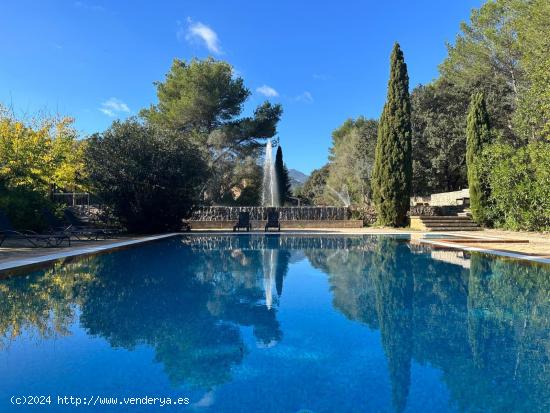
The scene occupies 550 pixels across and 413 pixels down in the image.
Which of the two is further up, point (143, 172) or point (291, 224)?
point (143, 172)

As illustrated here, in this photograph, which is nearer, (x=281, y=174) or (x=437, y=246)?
(x=437, y=246)

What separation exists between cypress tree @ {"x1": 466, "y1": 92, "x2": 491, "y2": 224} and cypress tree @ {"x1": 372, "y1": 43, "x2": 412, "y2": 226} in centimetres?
281

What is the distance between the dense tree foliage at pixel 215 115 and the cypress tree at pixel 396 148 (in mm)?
12216

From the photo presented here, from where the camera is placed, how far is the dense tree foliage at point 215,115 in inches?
1065

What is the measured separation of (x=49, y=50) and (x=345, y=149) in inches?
919

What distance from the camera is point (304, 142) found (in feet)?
128

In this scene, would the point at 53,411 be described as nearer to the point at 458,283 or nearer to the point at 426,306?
the point at 426,306

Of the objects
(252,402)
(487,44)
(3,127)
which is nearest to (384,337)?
(252,402)

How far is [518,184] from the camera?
13516mm

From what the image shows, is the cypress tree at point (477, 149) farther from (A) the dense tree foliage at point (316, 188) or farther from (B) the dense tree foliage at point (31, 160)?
(A) the dense tree foliage at point (316, 188)

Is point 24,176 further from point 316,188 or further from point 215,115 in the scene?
point 316,188

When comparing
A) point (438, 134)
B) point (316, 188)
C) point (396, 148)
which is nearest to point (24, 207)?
point (396, 148)

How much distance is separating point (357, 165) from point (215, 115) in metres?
11.8

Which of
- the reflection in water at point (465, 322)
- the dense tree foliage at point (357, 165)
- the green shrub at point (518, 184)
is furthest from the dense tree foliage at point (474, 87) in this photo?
the reflection in water at point (465, 322)
